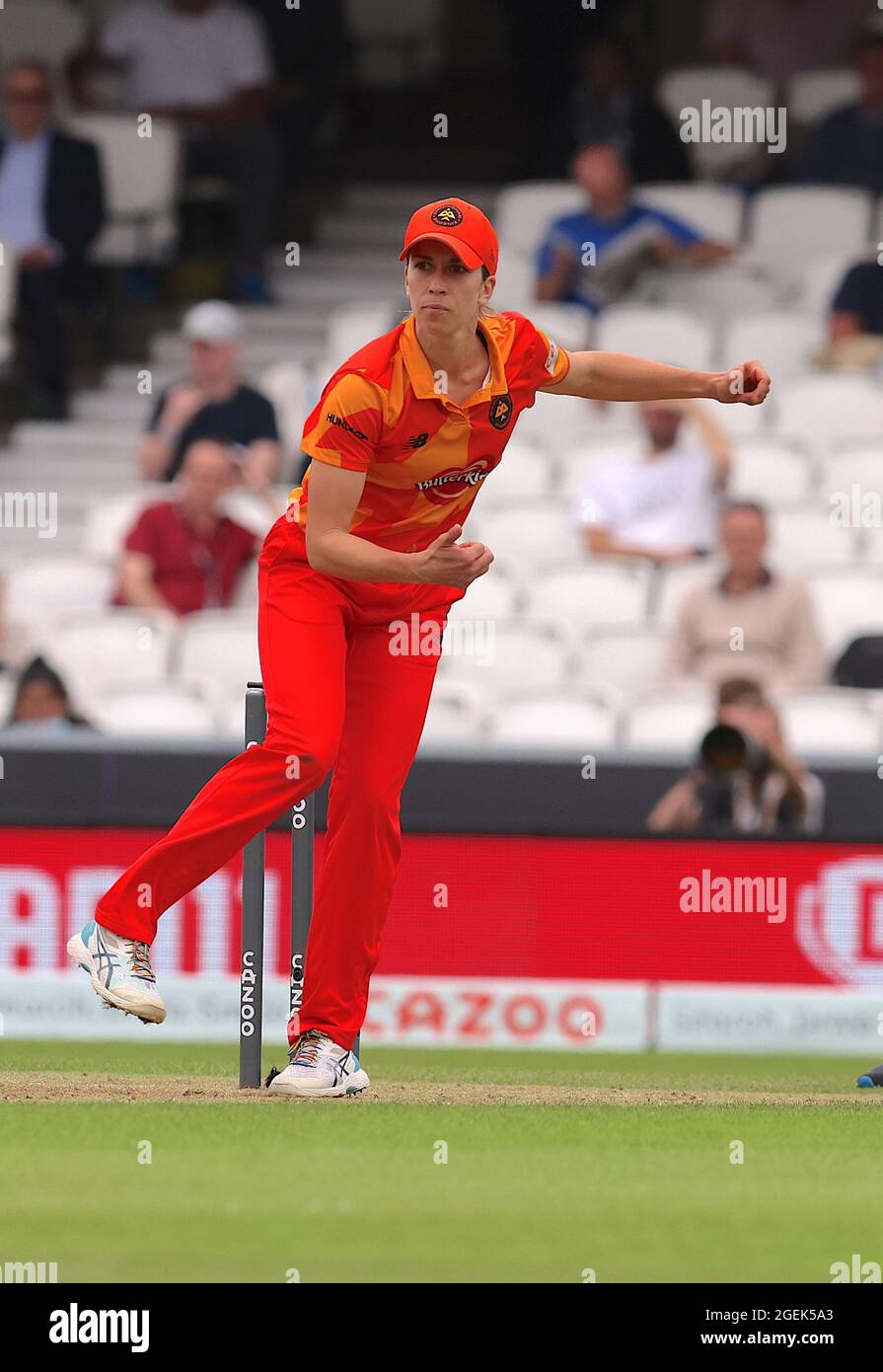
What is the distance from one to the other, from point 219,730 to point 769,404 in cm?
430

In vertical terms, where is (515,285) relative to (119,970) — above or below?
above

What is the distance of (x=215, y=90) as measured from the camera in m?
17.0

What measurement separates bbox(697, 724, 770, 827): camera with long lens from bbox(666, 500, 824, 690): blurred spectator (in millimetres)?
1498

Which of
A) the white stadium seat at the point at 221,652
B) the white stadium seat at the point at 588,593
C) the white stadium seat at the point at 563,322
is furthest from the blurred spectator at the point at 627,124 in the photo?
the white stadium seat at the point at 221,652

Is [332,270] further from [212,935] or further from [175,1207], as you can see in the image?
[175,1207]

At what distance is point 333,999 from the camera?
285 inches

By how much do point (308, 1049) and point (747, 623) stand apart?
5.44 metres

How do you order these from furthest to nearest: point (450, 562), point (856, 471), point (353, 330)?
1. point (353, 330)
2. point (856, 471)
3. point (450, 562)

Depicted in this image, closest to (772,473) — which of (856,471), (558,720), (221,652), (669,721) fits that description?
(856,471)

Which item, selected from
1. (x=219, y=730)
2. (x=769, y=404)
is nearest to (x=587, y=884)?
(x=219, y=730)

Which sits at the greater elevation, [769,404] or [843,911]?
[769,404]

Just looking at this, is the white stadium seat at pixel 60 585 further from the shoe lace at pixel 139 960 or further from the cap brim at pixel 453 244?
the cap brim at pixel 453 244

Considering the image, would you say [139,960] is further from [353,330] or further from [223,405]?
[353,330]

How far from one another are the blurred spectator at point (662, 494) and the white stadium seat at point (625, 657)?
1056 millimetres
